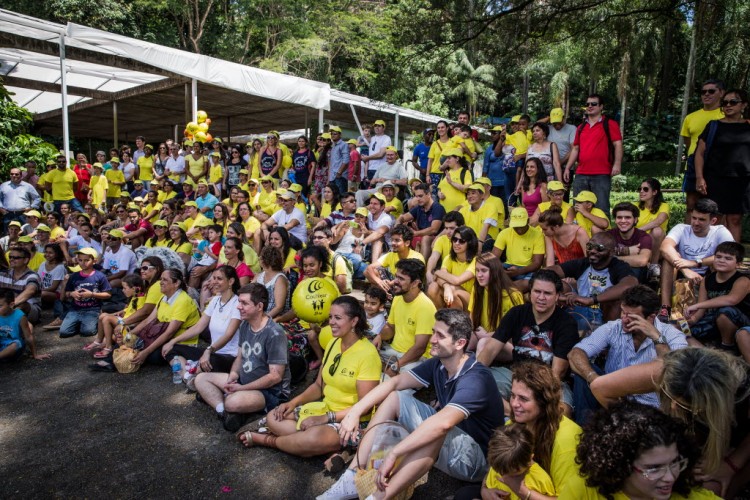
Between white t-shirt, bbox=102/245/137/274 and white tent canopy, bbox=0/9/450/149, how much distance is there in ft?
14.6

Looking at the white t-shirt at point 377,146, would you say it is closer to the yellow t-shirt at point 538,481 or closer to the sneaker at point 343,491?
the sneaker at point 343,491

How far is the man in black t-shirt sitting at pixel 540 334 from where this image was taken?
12.6 feet

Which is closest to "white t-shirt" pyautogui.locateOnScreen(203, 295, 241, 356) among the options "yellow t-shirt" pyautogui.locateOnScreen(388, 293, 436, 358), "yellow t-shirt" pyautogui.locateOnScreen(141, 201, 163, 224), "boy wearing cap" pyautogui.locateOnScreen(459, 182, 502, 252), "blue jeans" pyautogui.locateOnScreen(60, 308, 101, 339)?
"yellow t-shirt" pyautogui.locateOnScreen(388, 293, 436, 358)

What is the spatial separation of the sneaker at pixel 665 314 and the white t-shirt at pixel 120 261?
7.19 m

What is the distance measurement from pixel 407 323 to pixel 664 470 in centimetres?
305

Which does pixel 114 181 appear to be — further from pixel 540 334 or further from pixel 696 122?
pixel 696 122

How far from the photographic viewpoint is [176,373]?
211 inches

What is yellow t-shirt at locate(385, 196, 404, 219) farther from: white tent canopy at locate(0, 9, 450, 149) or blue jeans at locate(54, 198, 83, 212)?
blue jeans at locate(54, 198, 83, 212)

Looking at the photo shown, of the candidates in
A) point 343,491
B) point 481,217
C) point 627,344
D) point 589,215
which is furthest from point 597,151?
point 343,491

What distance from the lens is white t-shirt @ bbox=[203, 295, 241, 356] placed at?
5148 mm

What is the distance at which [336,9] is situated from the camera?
27609 millimetres

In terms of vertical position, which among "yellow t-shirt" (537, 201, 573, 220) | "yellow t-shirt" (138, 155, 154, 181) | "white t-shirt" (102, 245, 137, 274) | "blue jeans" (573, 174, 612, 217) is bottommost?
"white t-shirt" (102, 245, 137, 274)

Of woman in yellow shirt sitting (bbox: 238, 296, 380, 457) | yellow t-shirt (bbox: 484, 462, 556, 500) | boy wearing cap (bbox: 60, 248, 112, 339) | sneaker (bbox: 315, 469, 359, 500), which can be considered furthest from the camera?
boy wearing cap (bbox: 60, 248, 112, 339)

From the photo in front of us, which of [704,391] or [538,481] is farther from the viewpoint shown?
[538,481]
